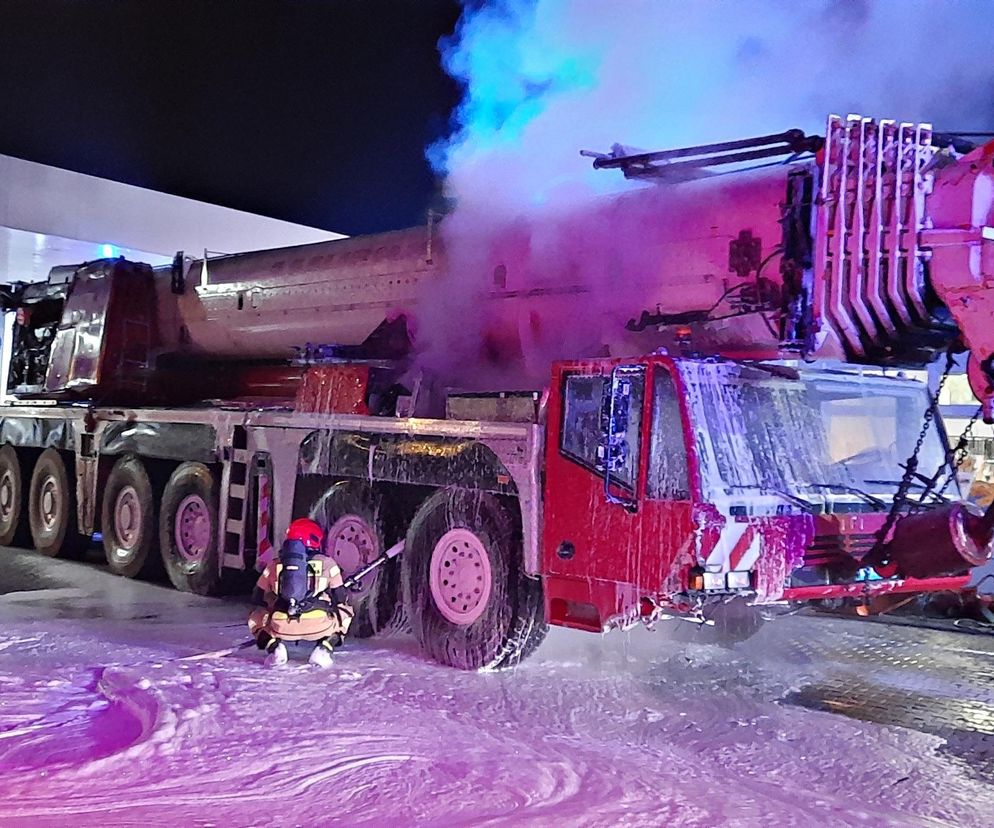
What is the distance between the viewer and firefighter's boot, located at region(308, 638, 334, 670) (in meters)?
6.91

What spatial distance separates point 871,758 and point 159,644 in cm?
458

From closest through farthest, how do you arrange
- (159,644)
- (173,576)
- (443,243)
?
(159,644), (443,243), (173,576)

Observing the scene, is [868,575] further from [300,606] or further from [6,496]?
[6,496]

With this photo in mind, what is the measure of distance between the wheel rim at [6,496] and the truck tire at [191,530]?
3428 mm

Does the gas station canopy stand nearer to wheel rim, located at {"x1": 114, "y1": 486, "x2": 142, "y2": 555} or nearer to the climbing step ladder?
wheel rim, located at {"x1": 114, "y1": 486, "x2": 142, "y2": 555}

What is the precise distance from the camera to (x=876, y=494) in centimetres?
657

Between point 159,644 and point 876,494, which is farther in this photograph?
point 159,644

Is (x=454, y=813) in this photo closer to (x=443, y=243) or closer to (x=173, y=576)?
(x=443, y=243)

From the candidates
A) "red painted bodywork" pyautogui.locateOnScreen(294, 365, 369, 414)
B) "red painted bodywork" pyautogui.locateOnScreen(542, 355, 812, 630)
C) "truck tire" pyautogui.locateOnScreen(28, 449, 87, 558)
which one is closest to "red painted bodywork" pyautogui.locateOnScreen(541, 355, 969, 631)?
"red painted bodywork" pyautogui.locateOnScreen(542, 355, 812, 630)

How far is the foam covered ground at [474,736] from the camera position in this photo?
4.44 m

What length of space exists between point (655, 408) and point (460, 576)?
179 centimetres

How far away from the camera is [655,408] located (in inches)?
236

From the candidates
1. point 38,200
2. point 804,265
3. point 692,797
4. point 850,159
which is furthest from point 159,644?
point 38,200

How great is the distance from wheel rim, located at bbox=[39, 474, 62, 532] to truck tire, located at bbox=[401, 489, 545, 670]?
6255mm
